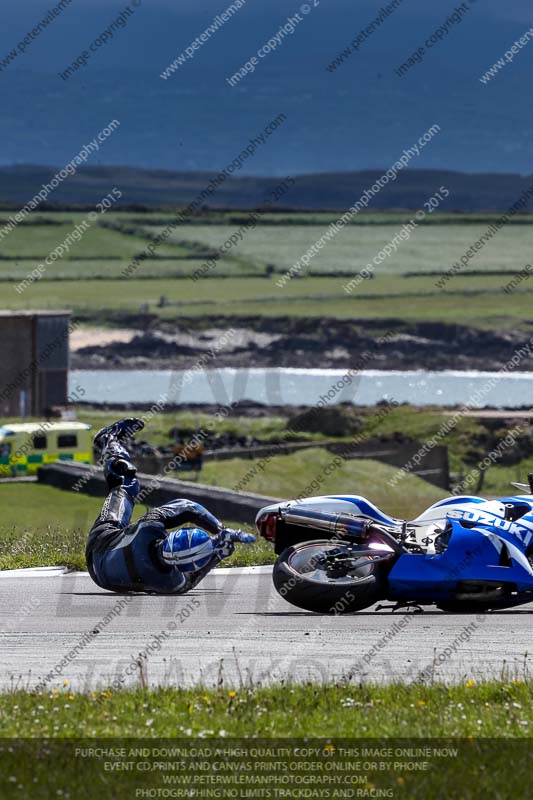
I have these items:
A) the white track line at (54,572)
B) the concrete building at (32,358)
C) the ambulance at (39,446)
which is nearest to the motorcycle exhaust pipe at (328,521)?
the white track line at (54,572)

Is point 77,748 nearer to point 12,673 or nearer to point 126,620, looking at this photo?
point 12,673

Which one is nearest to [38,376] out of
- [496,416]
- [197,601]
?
[496,416]

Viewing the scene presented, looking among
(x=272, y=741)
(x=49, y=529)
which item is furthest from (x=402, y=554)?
(x=49, y=529)

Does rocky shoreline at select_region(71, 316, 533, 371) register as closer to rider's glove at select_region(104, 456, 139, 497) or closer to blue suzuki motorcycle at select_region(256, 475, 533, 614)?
rider's glove at select_region(104, 456, 139, 497)

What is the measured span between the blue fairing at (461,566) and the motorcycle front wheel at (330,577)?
0.63 feet

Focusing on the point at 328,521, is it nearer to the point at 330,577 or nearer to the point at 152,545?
the point at 330,577

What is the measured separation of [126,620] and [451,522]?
2985mm

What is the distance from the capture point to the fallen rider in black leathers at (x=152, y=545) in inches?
467

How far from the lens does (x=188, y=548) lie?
11836 millimetres

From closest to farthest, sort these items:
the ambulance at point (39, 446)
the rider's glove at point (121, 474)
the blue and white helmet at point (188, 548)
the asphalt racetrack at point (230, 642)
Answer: the asphalt racetrack at point (230, 642) < the blue and white helmet at point (188, 548) < the rider's glove at point (121, 474) < the ambulance at point (39, 446)

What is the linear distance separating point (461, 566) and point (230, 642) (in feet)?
6.93

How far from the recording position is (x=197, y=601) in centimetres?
1221

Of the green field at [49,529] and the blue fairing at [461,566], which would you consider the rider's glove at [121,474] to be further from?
the blue fairing at [461,566]

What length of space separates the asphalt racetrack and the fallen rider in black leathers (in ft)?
0.73
